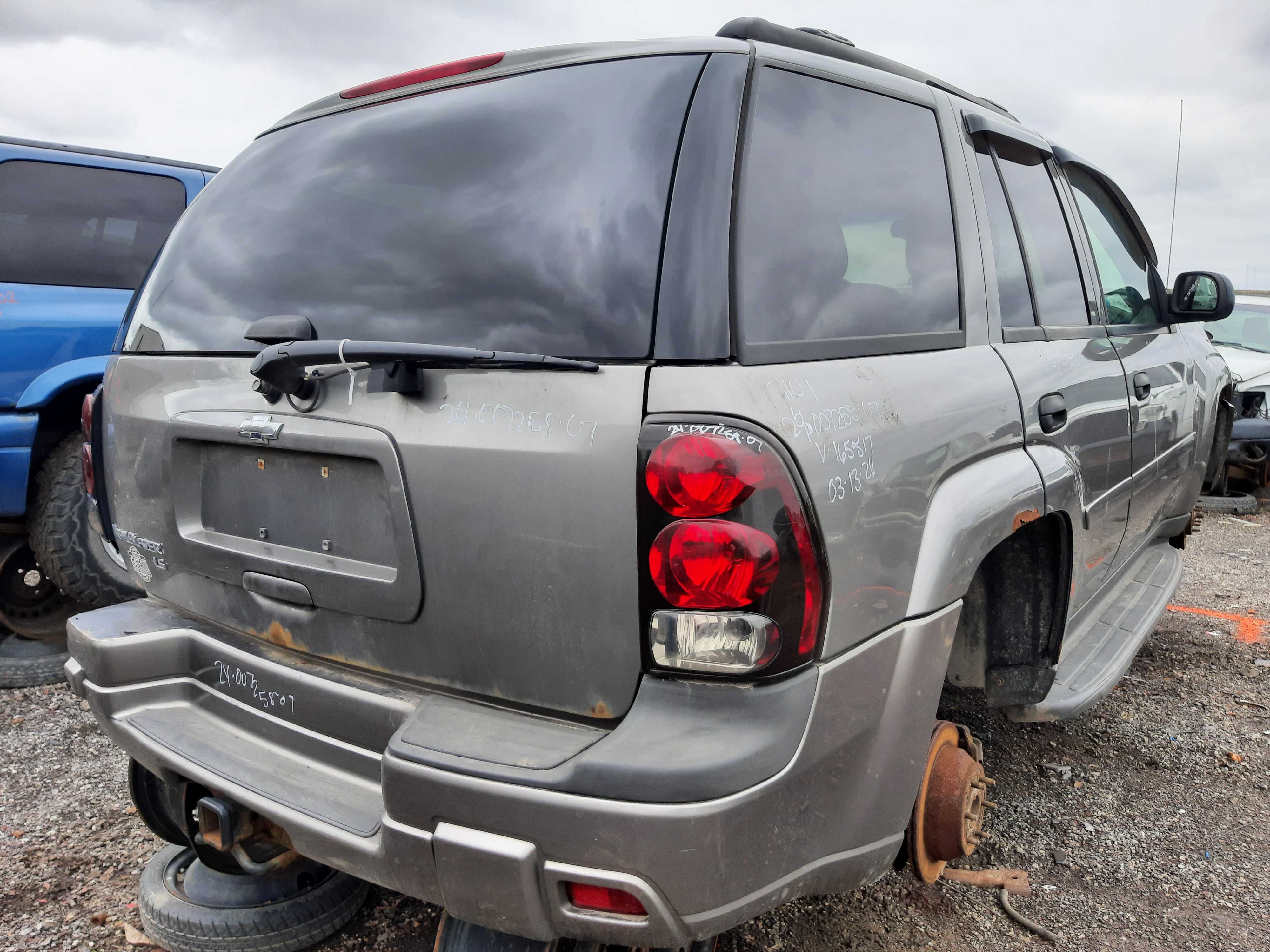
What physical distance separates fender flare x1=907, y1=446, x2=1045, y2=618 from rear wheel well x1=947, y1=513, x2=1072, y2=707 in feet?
1.08

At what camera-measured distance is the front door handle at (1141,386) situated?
306 cm

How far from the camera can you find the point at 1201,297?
3.57 meters

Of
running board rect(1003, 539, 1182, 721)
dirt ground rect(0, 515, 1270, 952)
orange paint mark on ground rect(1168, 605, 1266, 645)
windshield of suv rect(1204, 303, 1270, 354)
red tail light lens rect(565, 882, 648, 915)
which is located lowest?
orange paint mark on ground rect(1168, 605, 1266, 645)

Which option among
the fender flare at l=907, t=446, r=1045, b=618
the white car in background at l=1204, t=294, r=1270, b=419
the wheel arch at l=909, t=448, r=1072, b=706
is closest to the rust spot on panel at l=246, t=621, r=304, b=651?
the fender flare at l=907, t=446, r=1045, b=618

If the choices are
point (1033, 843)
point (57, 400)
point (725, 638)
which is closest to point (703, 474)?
point (725, 638)

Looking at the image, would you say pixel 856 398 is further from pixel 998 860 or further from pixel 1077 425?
pixel 998 860

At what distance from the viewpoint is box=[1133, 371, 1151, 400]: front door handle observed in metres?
3.06

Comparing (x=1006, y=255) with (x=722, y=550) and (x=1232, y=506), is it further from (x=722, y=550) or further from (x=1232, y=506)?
(x=1232, y=506)

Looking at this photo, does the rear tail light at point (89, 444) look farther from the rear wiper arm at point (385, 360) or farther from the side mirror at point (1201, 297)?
the side mirror at point (1201, 297)

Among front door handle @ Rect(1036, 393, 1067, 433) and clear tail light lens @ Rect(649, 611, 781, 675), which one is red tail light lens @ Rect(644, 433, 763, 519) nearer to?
clear tail light lens @ Rect(649, 611, 781, 675)

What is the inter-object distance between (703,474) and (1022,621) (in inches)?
56.4

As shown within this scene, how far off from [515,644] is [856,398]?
740 mm

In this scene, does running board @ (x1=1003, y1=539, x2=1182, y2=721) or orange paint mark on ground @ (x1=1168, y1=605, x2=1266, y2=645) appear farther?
orange paint mark on ground @ (x1=1168, y1=605, x2=1266, y2=645)

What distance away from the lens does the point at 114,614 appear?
84.9 inches
